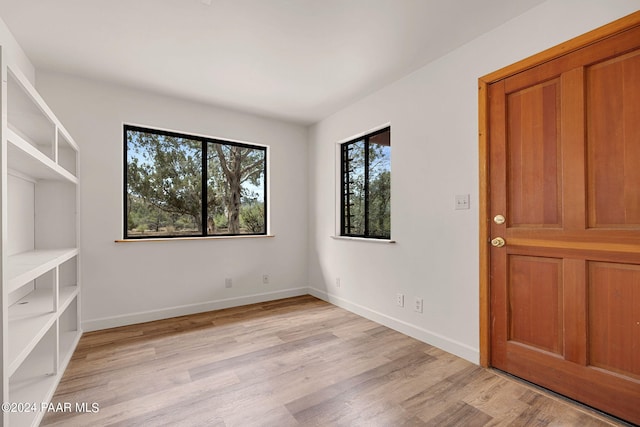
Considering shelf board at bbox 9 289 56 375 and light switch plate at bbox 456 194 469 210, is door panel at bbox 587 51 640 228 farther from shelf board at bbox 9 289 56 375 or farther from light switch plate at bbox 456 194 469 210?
shelf board at bbox 9 289 56 375

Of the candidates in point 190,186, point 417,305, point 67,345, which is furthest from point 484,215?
point 67,345

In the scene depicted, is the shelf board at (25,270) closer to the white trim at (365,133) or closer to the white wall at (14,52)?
the white wall at (14,52)

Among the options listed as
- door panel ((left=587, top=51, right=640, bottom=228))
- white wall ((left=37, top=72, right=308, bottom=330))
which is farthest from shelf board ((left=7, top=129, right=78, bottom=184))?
door panel ((left=587, top=51, right=640, bottom=228))

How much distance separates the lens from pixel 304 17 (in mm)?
1979

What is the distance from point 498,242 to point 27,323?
2.93 m

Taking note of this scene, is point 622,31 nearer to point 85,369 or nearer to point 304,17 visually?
point 304,17

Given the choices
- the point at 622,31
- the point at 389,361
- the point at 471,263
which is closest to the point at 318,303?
the point at 389,361

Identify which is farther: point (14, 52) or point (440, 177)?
point (440, 177)

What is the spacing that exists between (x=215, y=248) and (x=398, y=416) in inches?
102

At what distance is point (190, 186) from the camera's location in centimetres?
347

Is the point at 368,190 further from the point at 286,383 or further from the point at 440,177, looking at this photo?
the point at 286,383

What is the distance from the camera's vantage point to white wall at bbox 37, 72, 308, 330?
2.81 meters

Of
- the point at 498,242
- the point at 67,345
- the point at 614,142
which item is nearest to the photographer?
the point at 614,142

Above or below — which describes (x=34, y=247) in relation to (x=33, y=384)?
above
